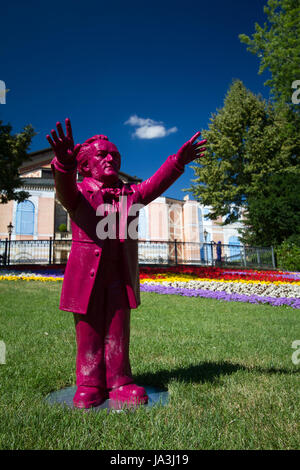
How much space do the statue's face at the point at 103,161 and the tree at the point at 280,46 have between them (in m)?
13.2

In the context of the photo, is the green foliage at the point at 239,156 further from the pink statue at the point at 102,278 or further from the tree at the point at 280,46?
the pink statue at the point at 102,278

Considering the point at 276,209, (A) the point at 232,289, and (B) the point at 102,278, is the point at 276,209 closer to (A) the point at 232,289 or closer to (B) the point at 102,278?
(A) the point at 232,289

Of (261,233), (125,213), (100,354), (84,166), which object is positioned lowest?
(100,354)

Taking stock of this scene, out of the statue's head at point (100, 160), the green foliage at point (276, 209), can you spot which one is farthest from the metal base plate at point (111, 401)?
the green foliage at point (276, 209)

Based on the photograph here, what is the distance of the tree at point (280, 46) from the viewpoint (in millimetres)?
13039

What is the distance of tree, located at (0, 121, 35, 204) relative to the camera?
1312 cm

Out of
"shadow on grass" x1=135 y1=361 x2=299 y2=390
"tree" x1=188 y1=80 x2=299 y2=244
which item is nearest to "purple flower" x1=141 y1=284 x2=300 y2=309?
"shadow on grass" x1=135 y1=361 x2=299 y2=390

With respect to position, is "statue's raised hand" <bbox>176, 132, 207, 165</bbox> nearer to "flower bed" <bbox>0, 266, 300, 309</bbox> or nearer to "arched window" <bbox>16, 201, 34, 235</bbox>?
"flower bed" <bbox>0, 266, 300, 309</bbox>

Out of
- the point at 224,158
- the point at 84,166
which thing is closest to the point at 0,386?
the point at 84,166
